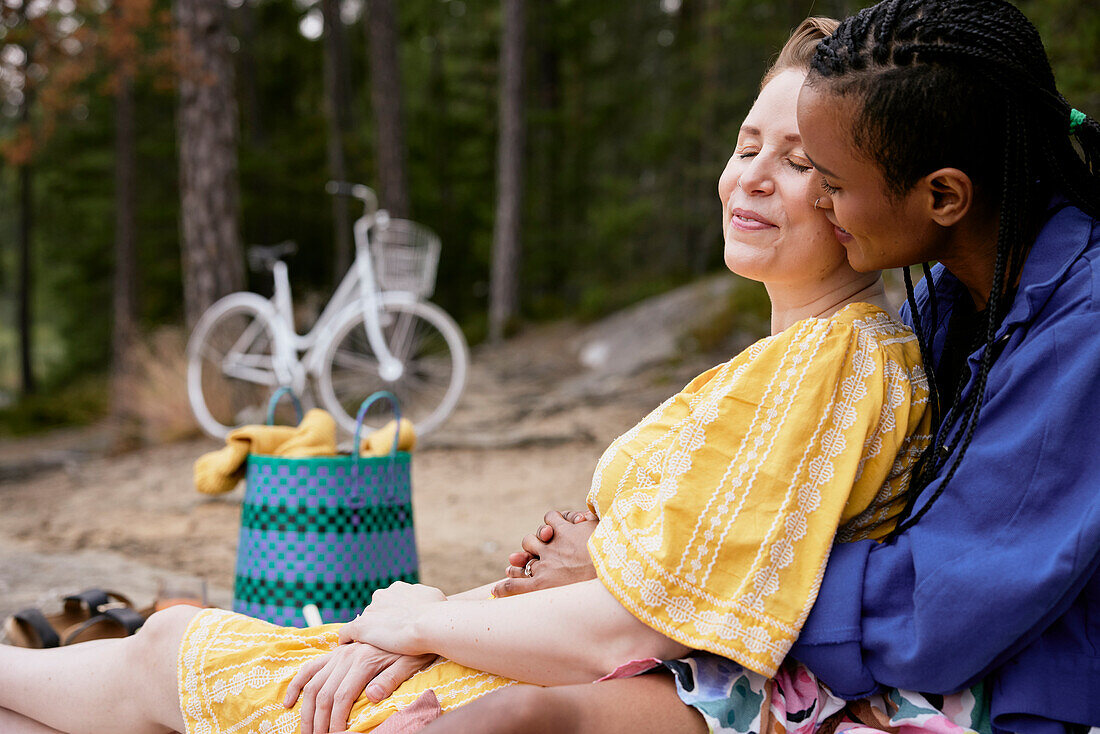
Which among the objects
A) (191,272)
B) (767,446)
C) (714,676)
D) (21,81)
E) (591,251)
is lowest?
(591,251)

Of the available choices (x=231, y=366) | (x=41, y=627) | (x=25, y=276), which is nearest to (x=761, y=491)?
(x=41, y=627)

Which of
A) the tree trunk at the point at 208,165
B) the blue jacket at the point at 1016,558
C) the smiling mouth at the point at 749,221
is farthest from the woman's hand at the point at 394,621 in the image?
the tree trunk at the point at 208,165

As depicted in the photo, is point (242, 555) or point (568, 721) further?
point (242, 555)

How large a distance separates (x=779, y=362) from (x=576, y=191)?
60.7ft

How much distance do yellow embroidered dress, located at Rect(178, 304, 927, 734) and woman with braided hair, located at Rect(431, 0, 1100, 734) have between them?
6 centimetres

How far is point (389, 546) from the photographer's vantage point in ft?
9.06

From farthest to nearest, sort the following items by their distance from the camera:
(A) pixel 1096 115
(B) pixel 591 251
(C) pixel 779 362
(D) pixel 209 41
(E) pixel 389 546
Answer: (B) pixel 591 251, (D) pixel 209 41, (A) pixel 1096 115, (E) pixel 389 546, (C) pixel 779 362

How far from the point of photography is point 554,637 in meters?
1.32

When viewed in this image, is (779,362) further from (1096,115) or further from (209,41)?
(209,41)

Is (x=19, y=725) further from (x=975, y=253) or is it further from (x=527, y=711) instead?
(x=975, y=253)

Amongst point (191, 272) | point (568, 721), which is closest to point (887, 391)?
point (568, 721)

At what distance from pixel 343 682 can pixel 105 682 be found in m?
0.58

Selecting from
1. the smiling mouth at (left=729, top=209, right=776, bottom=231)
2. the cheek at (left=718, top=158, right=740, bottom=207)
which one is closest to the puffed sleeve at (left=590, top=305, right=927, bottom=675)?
the smiling mouth at (left=729, top=209, right=776, bottom=231)

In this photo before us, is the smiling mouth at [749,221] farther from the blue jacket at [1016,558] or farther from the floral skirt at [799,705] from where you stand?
the floral skirt at [799,705]
